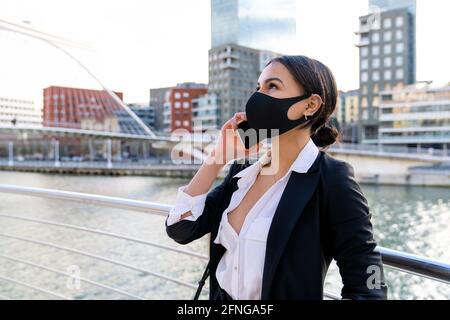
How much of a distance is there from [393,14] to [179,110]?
57.6 ft

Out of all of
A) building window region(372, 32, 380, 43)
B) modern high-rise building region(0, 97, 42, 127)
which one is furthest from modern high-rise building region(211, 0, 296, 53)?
building window region(372, 32, 380, 43)

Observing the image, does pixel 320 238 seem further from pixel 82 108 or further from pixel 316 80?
pixel 82 108

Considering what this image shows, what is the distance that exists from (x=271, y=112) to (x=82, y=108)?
3059 cm

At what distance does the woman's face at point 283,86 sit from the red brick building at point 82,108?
27423 millimetres

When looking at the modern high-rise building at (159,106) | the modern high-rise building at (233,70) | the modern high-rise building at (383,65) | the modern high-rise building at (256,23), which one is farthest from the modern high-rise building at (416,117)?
the modern high-rise building at (256,23)

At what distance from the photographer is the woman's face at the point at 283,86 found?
2.52 ft

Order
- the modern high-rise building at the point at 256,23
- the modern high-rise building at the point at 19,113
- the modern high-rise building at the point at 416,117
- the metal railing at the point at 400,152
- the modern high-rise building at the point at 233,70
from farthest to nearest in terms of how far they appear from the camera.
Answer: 1. the modern high-rise building at the point at 416,117
2. the modern high-rise building at the point at 19,113
3. the metal railing at the point at 400,152
4. the modern high-rise building at the point at 233,70
5. the modern high-rise building at the point at 256,23

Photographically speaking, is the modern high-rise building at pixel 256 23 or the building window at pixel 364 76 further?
the building window at pixel 364 76

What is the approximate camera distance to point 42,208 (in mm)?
13211

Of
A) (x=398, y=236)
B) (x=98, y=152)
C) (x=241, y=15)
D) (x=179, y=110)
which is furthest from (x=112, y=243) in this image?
(x=98, y=152)

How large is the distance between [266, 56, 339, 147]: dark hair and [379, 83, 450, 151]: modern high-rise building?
1228 inches

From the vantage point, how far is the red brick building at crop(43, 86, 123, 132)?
27859 mm

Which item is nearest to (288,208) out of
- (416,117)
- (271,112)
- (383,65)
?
(271,112)

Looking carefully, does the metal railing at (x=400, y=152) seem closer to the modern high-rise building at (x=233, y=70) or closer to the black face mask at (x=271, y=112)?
the modern high-rise building at (x=233, y=70)
